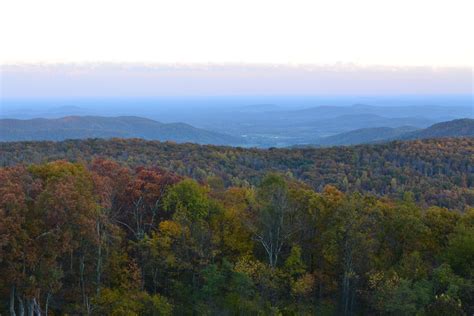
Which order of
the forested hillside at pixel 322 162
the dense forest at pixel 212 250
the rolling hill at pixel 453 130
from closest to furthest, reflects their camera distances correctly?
the dense forest at pixel 212 250
the forested hillside at pixel 322 162
the rolling hill at pixel 453 130

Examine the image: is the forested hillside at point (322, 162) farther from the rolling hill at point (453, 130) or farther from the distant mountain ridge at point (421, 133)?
the distant mountain ridge at point (421, 133)

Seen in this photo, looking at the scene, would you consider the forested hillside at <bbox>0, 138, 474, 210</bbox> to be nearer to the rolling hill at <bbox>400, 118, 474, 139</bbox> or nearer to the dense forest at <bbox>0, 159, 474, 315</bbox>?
the dense forest at <bbox>0, 159, 474, 315</bbox>

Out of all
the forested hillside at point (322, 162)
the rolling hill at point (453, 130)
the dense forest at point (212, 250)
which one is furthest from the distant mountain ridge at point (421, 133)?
the dense forest at point (212, 250)

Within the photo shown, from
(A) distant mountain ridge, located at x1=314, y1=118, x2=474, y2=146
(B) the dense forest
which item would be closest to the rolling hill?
(A) distant mountain ridge, located at x1=314, y1=118, x2=474, y2=146

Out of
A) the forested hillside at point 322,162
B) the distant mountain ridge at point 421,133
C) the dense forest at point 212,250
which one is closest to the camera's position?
the dense forest at point 212,250

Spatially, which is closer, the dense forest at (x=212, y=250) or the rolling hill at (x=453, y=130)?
the dense forest at (x=212, y=250)

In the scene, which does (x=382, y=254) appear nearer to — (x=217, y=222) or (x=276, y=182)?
(x=276, y=182)
